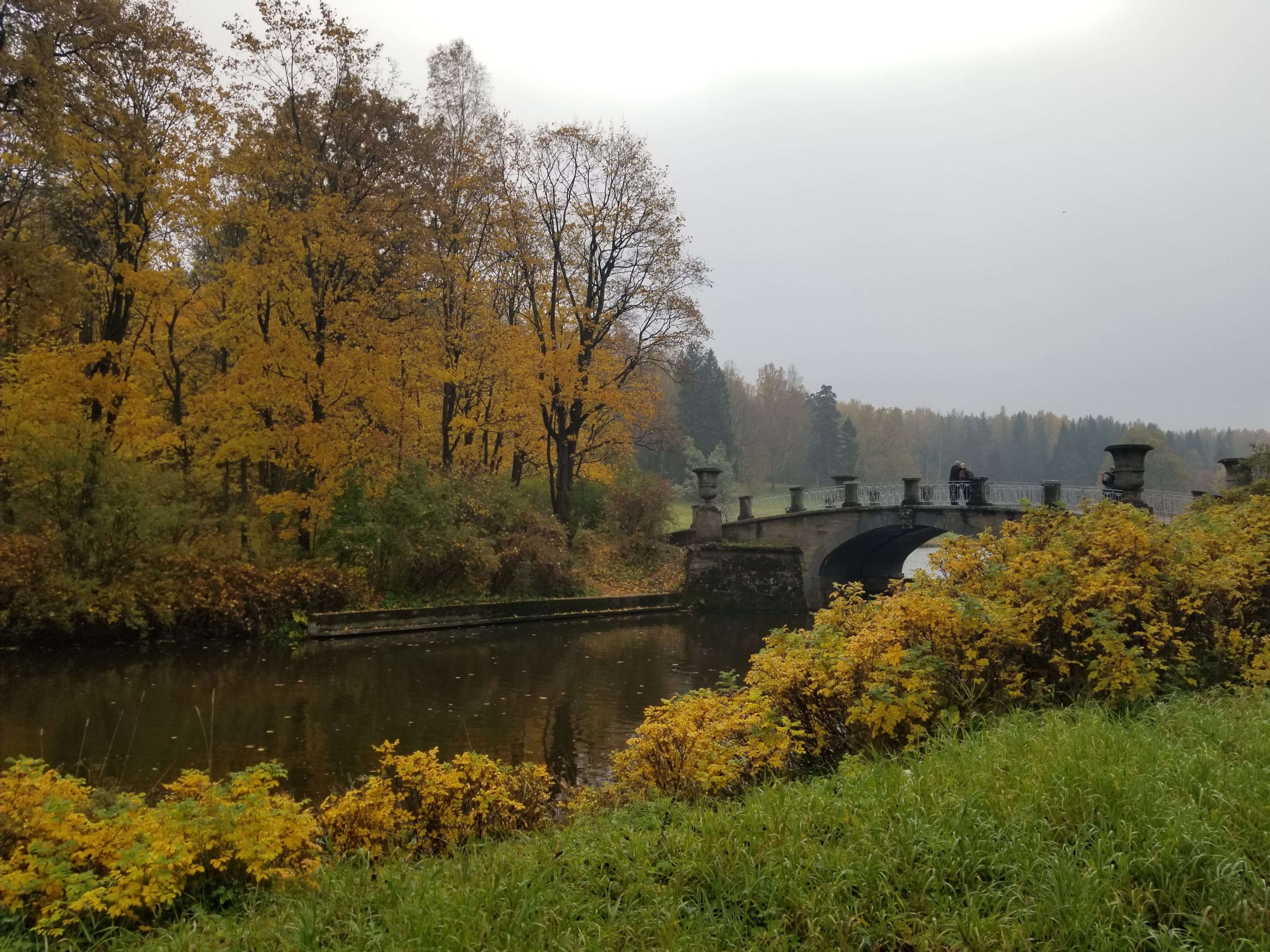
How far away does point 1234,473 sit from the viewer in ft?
59.0

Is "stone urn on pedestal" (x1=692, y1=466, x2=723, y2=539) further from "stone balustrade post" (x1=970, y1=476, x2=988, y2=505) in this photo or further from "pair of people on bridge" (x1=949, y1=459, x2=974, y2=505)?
"stone balustrade post" (x1=970, y1=476, x2=988, y2=505)

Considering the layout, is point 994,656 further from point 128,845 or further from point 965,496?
point 965,496

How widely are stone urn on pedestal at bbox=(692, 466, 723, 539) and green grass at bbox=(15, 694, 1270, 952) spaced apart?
21084mm

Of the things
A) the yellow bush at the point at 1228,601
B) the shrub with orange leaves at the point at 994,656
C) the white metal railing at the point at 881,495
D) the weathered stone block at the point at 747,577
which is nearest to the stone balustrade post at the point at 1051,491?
the white metal railing at the point at 881,495

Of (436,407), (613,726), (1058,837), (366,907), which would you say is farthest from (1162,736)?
(436,407)

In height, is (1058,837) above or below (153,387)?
below

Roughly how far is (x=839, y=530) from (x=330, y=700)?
19.2 m

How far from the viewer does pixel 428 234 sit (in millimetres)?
20719

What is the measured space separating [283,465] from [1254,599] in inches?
658

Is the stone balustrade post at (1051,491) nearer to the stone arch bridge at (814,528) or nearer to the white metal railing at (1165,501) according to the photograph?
the stone arch bridge at (814,528)

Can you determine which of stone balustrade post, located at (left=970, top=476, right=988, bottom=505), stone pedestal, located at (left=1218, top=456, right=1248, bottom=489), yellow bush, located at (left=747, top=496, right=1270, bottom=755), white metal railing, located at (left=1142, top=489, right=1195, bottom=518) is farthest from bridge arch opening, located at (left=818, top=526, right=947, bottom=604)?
yellow bush, located at (left=747, top=496, right=1270, bottom=755)

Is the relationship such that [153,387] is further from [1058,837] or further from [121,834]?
[1058,837]

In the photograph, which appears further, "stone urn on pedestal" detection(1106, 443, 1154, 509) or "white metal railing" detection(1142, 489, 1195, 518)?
"white metal railing" detection(1142, 489, 1195, 518)

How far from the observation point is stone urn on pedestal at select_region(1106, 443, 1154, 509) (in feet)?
56.8
